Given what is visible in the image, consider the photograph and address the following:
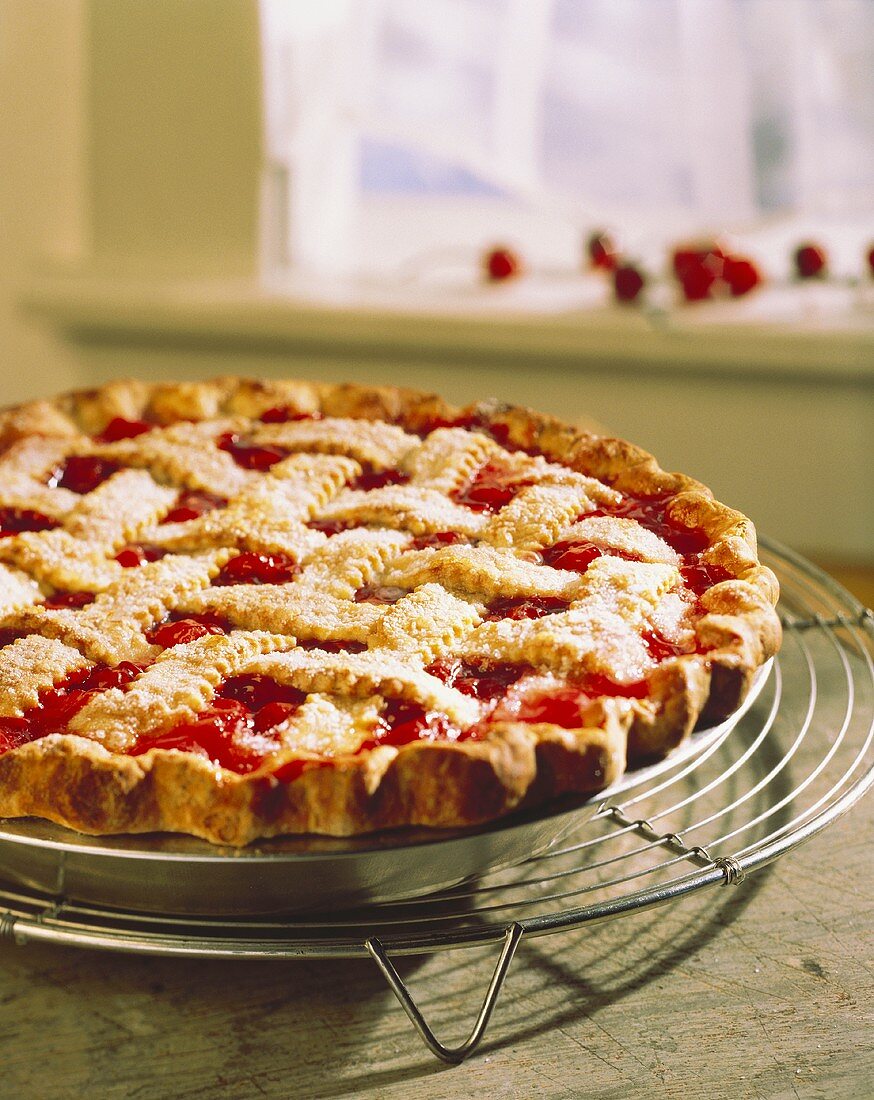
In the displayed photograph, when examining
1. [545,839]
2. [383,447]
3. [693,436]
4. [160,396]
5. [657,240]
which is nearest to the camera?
[545,839]

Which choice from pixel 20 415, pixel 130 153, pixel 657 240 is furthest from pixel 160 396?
pixel 657 240

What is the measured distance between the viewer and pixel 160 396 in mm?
1803

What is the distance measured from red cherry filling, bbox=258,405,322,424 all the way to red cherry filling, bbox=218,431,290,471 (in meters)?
0.08

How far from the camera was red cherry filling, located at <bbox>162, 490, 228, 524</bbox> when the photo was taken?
148cm

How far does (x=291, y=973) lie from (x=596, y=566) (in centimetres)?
49

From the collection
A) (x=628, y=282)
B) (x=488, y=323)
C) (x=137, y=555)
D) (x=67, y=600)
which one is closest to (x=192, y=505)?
(x=137, y=555)

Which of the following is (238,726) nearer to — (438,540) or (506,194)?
(438,540)

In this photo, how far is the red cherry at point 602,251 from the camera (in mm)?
Result: 2922

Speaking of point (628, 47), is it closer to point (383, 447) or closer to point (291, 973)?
point (383, 447)

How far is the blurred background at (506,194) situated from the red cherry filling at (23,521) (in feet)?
4.94

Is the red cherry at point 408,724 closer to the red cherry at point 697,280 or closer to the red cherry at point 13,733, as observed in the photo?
the red cherry at point 13,733

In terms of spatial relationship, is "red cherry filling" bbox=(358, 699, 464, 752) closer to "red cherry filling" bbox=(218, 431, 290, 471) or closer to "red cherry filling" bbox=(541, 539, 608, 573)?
"red cherry filling" bbox=(541, 539, 608, 573)

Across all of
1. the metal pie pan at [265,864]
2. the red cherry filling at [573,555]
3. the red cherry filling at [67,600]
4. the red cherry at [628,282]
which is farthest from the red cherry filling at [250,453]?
the red cherry at [628,282]

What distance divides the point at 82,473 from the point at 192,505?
184 mm
